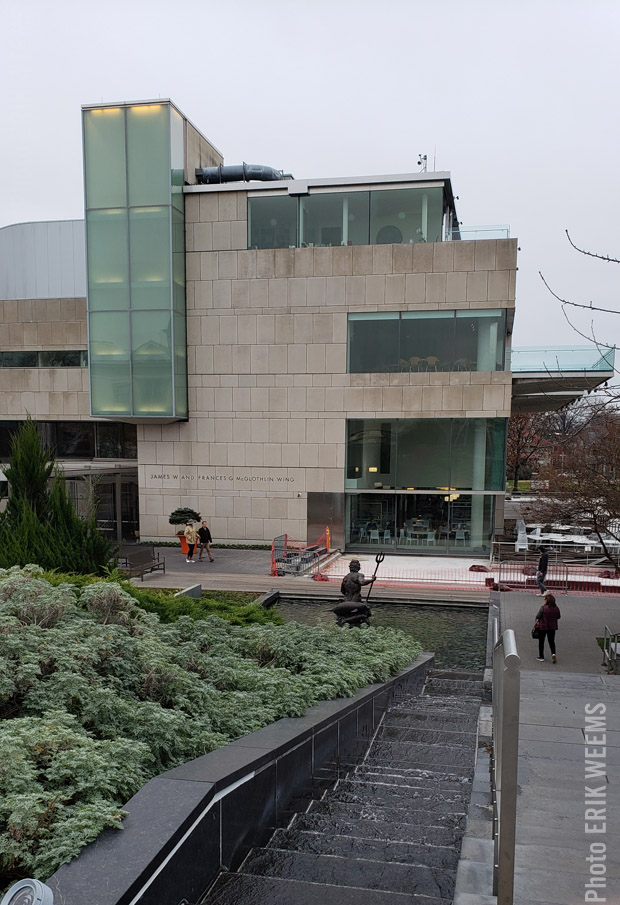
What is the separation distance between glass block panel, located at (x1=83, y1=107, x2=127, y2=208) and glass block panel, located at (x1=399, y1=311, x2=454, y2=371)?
12796 mm

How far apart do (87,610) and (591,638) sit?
11340 millimetres

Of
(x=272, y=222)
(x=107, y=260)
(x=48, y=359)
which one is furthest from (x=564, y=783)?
(x=48, y=359)

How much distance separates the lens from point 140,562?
2053 centimetres

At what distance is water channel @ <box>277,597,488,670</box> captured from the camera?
45.0 ft

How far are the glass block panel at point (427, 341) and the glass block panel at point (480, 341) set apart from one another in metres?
0.32

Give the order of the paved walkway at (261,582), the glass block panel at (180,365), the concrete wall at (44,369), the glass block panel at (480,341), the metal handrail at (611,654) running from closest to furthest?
1. the metal handrail at (611,654)
2. the paved walkway at (261,582)
3. the glass block panel at (480,341)
4. the glass block panel at (180,365)
5. the concrete wall at (44,369)

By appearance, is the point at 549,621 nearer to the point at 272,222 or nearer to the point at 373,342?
the point at 373,342

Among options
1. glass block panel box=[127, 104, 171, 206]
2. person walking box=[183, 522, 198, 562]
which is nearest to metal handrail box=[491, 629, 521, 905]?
person walking box=[183, 522, 198, 562]

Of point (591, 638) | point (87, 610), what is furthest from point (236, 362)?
point (87, 610)

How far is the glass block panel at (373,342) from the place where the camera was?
2578 cm

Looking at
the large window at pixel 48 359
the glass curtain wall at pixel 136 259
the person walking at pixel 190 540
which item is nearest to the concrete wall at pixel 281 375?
the glass curtain wall at pixel 136 259

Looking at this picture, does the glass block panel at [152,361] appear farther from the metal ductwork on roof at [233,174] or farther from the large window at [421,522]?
the large window at [421,522]

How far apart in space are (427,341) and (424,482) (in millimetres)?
5798

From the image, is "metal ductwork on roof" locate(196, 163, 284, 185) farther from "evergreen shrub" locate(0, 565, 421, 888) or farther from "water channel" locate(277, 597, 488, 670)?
"evergreen shrub" locate(0, 565, 421, 888)
